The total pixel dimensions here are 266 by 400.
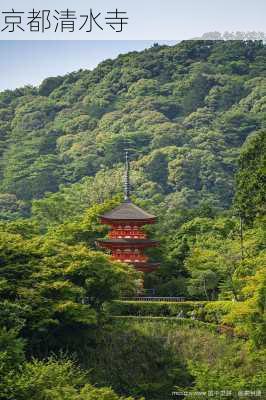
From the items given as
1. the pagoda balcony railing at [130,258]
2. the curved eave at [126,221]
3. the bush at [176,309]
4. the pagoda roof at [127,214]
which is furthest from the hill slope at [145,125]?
the bush at [176,309]

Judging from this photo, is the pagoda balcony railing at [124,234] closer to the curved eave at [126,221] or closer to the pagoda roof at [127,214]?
the curved eave at [126,221]

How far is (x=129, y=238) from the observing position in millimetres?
40406

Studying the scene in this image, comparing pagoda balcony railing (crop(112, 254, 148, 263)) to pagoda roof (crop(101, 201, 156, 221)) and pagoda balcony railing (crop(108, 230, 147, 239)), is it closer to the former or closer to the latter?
pagoda balcony railing (crop(108, 230, 147, 239))

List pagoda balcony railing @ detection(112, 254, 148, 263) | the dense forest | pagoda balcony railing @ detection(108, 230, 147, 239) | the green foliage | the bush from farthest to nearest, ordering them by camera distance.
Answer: the green foliage, pagoda balcony railing @ detection(108, 230, 147, 239), pagoda balcony railing @ detection(112, 254, 148, 263), the bush, the dense forest

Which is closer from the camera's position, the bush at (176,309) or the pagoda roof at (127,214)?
the bush at (176,309)

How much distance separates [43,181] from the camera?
9394cm

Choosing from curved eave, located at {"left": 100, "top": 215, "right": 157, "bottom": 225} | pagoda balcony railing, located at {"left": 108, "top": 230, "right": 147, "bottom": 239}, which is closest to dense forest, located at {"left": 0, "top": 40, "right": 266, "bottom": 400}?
pagoda balcony railing, located at {"left": 108, "top": 230, "right": 147, "bottom": 239}

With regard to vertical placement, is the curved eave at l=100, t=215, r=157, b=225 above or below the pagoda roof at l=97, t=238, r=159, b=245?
above

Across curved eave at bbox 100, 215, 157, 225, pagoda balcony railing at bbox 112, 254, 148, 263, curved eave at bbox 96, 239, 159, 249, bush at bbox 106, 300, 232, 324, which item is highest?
curved eave at bbox 100, 215, 157, 225

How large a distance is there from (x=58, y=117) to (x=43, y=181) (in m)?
20.3

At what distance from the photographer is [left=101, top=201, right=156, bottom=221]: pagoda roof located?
40.1 meters

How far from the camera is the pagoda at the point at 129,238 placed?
39.9 metres

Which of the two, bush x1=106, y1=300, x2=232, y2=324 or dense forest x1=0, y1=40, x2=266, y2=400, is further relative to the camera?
bush x1=106, y1=300, x2=232, y2=324

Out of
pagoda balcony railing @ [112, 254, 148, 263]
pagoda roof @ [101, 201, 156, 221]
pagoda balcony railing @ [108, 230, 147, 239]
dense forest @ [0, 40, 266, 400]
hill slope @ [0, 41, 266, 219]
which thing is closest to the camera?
dense forest @ [0, 40, 266, 400]
